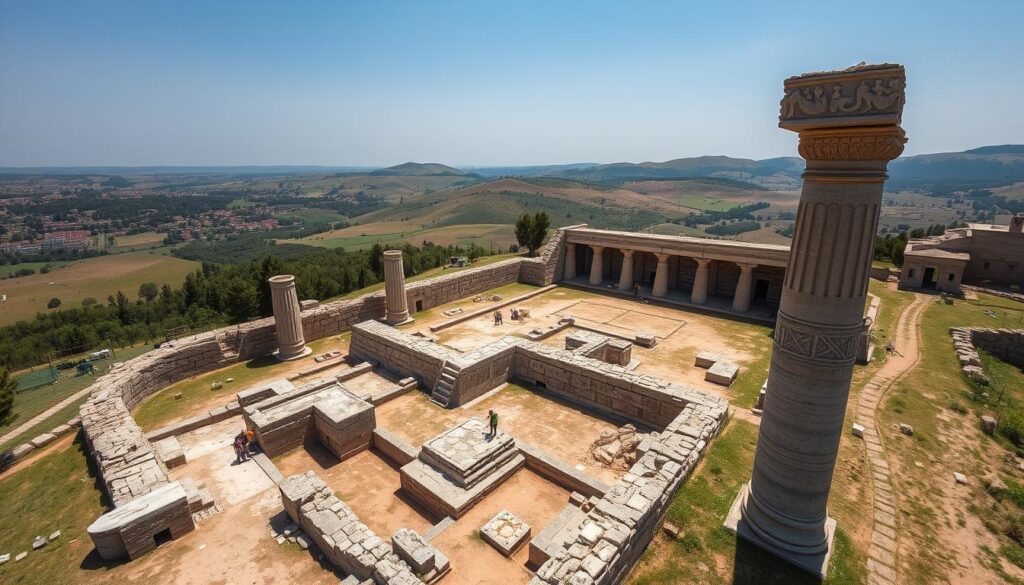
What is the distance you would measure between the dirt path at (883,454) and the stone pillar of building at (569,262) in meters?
17.7

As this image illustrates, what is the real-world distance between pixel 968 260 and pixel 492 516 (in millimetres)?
31515

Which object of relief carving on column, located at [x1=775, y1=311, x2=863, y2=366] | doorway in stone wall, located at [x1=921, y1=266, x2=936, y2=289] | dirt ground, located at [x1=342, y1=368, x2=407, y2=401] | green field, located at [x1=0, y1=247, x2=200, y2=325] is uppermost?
relief carving on column, located at [x1=775, y1=311, x2=863, y2=366]

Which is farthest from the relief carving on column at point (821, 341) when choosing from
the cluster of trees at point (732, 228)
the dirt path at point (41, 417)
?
the cluster of trees at point (732, 228)

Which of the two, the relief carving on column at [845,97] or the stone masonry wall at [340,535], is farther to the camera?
the stone masonry wall at [340,535]

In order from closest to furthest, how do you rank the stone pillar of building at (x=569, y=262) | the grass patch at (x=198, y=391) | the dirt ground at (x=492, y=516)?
1. the dirt ground at (x=492, y=516)
2. the grass patch at (x=198, y=391)
3. the stone pillar of building at (x=569, y=262)

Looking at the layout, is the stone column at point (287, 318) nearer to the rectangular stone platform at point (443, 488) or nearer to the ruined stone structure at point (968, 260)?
the rectangular stone platform at point (443, 488)

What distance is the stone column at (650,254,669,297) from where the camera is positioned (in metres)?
26.3

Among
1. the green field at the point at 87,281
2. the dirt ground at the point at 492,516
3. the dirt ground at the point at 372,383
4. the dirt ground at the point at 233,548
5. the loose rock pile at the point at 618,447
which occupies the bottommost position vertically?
the green field at the point at 87,281

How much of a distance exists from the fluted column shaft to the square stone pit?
14.2 metres

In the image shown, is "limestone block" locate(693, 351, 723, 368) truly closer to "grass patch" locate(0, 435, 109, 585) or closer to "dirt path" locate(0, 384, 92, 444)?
"grass patch" locate(0, 435, 109, 585)

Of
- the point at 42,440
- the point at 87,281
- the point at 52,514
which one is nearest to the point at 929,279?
the point at 52,514

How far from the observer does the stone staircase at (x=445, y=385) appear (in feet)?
48.3

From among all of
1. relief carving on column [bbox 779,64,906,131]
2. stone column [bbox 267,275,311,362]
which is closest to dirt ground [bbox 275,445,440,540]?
stone column [bbox 267,275,311,362]

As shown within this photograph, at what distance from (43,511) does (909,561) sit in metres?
18.5
